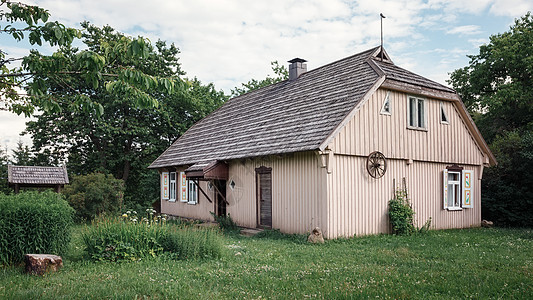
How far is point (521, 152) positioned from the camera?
1786 centimetres

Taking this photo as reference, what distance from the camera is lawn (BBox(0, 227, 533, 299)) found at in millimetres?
6926

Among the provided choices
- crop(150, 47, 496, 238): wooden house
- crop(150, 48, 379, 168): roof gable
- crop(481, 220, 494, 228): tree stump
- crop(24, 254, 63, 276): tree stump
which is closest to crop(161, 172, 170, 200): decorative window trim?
crop(150, 48, 379, 168): roof gable

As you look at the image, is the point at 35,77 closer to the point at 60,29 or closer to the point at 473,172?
the point at 60,29

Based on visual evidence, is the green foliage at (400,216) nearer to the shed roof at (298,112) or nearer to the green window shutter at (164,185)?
the shed roof at (298,112)

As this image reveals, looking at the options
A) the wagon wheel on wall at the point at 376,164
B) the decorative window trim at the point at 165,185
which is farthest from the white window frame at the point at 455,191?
the decorative window trim at the point at 165,185

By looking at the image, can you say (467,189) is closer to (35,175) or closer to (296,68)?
(296,68)

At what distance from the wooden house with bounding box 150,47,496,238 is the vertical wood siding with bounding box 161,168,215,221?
0.27 feet

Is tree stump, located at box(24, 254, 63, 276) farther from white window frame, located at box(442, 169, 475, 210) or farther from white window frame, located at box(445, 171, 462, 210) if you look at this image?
white window frame, located at box(445, 171, 462, 210)

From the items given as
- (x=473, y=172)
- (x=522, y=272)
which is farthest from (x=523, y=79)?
(x=522, y=272)

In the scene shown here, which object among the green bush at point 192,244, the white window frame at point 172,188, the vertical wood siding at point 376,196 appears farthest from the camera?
the white window frame at point 172,188

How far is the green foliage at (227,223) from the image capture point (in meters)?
16.5

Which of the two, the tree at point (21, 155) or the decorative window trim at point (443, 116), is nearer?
the decorative window trim at point (443, 116)

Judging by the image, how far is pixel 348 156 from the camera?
13.7 m

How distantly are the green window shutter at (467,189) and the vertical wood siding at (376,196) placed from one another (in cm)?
31
